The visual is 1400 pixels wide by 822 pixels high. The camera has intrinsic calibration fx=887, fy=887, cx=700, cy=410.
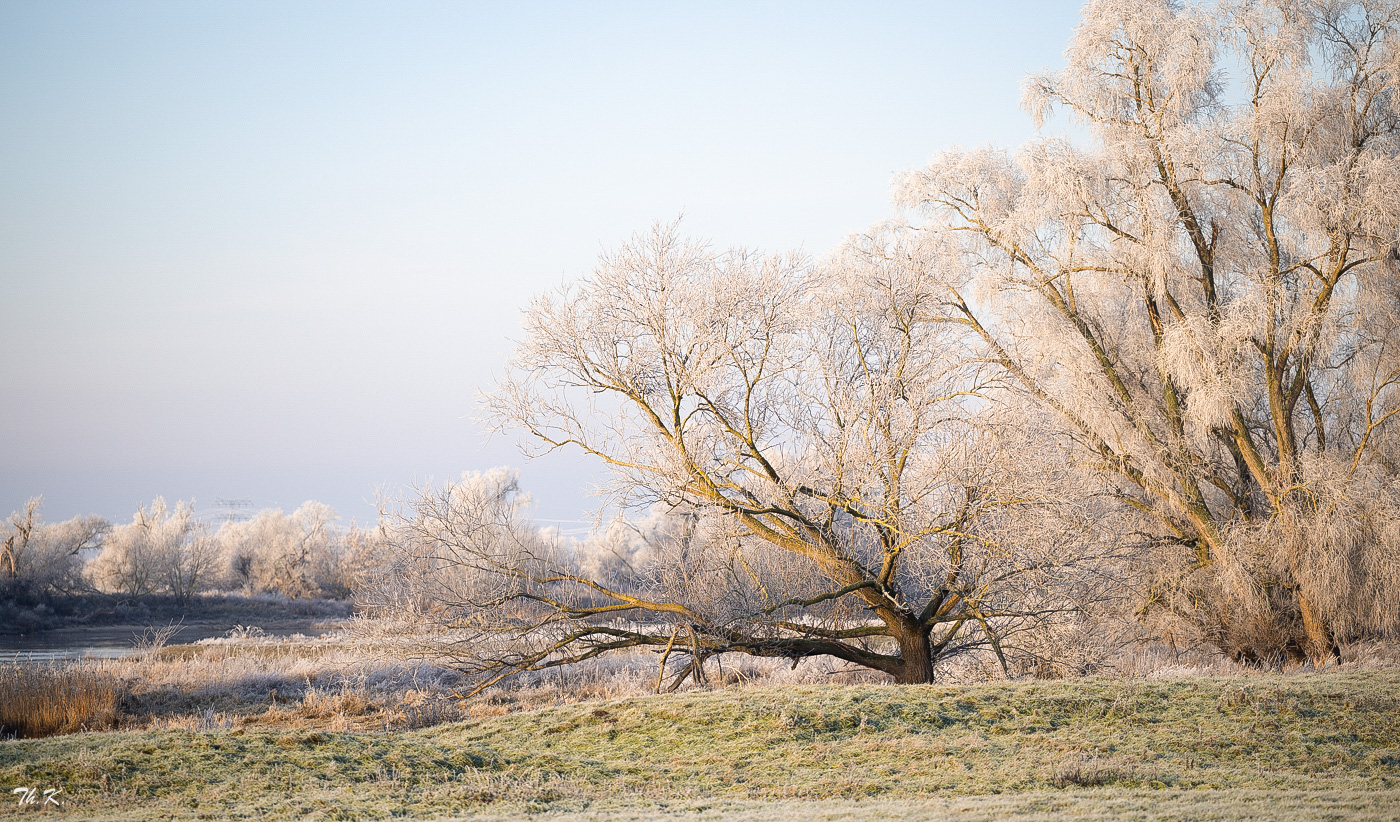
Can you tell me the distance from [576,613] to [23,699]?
7.75 m

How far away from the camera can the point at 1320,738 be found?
704 cm

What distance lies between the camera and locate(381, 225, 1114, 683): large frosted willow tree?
11.3m

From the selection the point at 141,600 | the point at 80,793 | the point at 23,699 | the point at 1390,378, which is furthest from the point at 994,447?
the point at 141,600

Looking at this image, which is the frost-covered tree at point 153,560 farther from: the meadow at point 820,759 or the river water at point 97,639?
the meadow at point 820,759

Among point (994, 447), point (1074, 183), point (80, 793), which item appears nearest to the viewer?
point (80, 793)

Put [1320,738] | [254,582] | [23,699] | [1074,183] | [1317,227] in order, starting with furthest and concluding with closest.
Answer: [254,582] < [1074,183] < [1317,227] < [23,699] < [1320,738]

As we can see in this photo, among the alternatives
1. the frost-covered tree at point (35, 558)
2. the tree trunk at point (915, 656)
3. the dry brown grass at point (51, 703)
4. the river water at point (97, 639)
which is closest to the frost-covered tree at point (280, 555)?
the frost-covered tree at point (35, 558)

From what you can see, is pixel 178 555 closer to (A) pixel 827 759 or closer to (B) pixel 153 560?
(B) pixel 153 560

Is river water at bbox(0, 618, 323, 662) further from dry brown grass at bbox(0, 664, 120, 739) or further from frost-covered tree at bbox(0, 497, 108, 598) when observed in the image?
dry brown grass at bbox(0, 664, 120, 739)

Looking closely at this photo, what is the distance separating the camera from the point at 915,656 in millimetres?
12555

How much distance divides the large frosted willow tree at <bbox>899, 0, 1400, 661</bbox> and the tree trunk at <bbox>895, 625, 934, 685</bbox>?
180 inches

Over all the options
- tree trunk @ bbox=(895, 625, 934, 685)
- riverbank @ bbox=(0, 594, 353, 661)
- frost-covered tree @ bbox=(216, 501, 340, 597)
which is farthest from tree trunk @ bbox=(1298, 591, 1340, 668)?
frost-covered tree @ bbox=(216, 501, 340, 597)

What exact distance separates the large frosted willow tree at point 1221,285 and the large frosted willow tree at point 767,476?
7.77 ft

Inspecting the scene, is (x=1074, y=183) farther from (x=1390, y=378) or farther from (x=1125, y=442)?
(x=1390, y=378)
